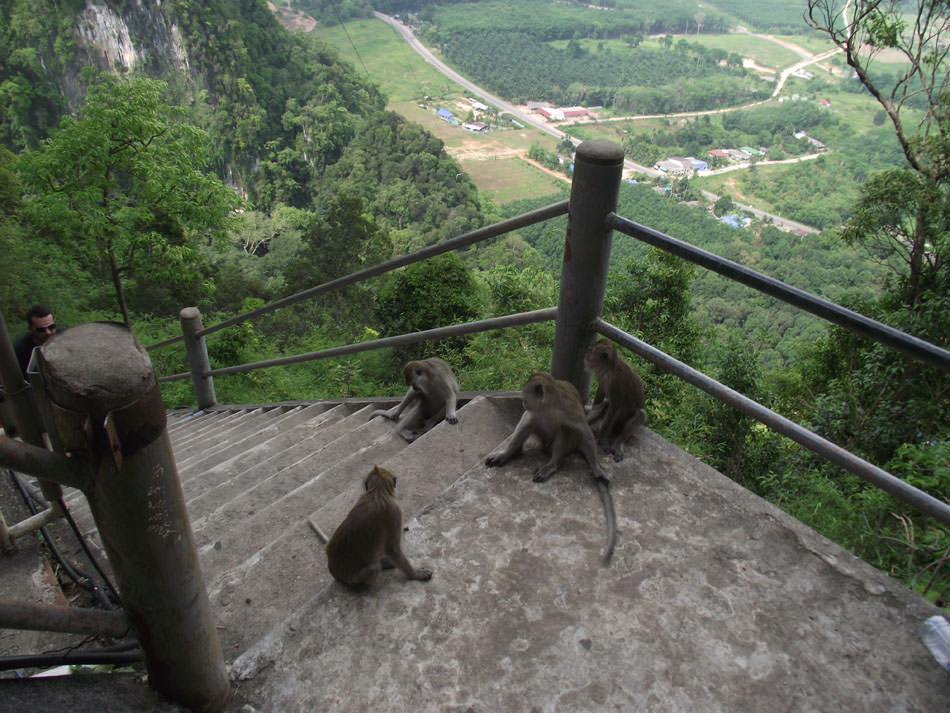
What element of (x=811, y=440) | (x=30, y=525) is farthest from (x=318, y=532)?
(x=811, y=440)

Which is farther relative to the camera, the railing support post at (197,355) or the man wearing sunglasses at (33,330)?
the railing support post at (197,355)

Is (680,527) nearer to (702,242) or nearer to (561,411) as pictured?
(561,411)

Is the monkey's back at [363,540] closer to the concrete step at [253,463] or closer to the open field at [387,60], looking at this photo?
the concrete step at [253,463]

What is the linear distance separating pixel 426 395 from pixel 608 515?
1.75 meters

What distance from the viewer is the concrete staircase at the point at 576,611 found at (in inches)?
65.4

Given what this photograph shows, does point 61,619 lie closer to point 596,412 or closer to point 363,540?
point 363,540

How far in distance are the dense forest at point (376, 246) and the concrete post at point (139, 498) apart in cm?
246

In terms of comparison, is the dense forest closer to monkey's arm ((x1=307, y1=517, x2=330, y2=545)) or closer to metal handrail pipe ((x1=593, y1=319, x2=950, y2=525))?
metal handrail pipe ((x1=593, y1=319, x2=950, y2=525))

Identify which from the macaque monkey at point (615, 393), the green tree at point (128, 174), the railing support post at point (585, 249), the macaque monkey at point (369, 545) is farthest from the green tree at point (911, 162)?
the green tree at point (128, 174)

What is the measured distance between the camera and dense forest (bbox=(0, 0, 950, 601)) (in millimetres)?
7215

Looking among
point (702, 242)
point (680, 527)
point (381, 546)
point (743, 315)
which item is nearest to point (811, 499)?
point (680, 527)

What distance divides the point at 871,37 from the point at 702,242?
24.2 m

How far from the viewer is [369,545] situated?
196 cm

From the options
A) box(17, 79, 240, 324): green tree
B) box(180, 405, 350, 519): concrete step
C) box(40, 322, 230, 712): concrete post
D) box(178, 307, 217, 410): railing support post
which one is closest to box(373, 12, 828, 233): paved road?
box(17, 79, 240, 324): green tree
